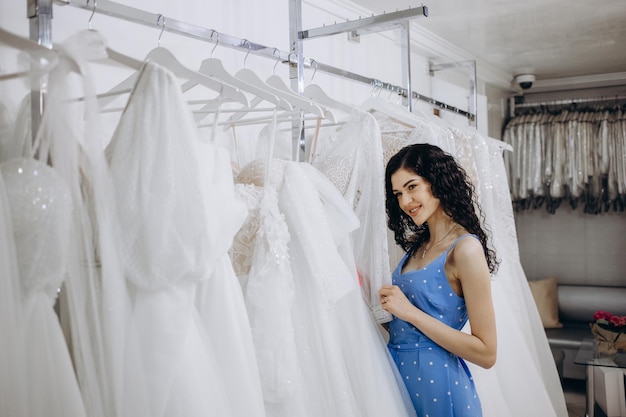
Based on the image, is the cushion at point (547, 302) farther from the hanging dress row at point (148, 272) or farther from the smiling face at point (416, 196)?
the hanging dress row at point (148, 272)

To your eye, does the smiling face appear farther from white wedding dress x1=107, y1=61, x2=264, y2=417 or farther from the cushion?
the cushion

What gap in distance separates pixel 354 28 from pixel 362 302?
118cm

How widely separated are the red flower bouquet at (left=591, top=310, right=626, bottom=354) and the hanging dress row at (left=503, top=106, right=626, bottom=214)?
2.07 m

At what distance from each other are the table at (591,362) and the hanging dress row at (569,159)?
2146 millimetres

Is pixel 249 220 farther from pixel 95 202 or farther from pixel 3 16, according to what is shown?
pixel 3 16

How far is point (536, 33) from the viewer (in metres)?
4.04

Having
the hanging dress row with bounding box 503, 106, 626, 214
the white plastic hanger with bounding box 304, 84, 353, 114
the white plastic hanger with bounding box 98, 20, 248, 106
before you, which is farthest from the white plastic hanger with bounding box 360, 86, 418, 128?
the hanging dress row with bounding box 503, 106, 626, 214

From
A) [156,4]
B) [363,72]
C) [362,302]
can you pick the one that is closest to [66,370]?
[362,302]

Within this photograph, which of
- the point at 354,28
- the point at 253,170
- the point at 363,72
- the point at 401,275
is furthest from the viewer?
the point at 363,72

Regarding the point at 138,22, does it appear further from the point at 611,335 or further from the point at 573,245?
the point at 573,245

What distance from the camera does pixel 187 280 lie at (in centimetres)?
121

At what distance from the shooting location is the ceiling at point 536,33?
11.2 ft

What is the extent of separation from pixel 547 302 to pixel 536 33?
236 centimetres

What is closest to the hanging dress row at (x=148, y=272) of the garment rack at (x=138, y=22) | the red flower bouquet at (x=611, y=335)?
the garment rack at (x=138, y=22)
